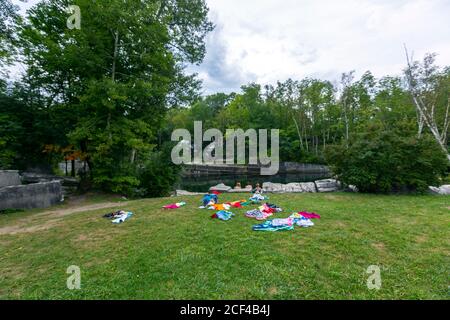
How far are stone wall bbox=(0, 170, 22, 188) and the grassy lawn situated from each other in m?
2.65

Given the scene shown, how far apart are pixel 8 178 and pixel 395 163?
13493 mm

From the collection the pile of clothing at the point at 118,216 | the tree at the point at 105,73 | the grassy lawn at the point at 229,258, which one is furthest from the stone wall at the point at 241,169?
the grassy lawn at the point at 229,258

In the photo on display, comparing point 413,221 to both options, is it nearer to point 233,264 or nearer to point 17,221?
point 233,264

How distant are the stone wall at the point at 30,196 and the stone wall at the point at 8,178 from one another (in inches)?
20.3

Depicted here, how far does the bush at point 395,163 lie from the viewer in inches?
289

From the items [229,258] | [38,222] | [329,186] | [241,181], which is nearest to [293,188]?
[329,186]

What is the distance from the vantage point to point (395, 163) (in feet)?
24.3

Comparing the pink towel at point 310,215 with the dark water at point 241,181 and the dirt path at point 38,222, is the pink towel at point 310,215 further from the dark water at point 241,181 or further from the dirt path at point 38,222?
the dark water at point 241,181

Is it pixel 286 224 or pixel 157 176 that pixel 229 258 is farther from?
pixel 157 176

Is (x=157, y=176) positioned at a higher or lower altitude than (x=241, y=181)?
higher

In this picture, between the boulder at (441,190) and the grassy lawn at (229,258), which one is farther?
the boulder at (441,190)

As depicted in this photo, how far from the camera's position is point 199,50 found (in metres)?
12.9
